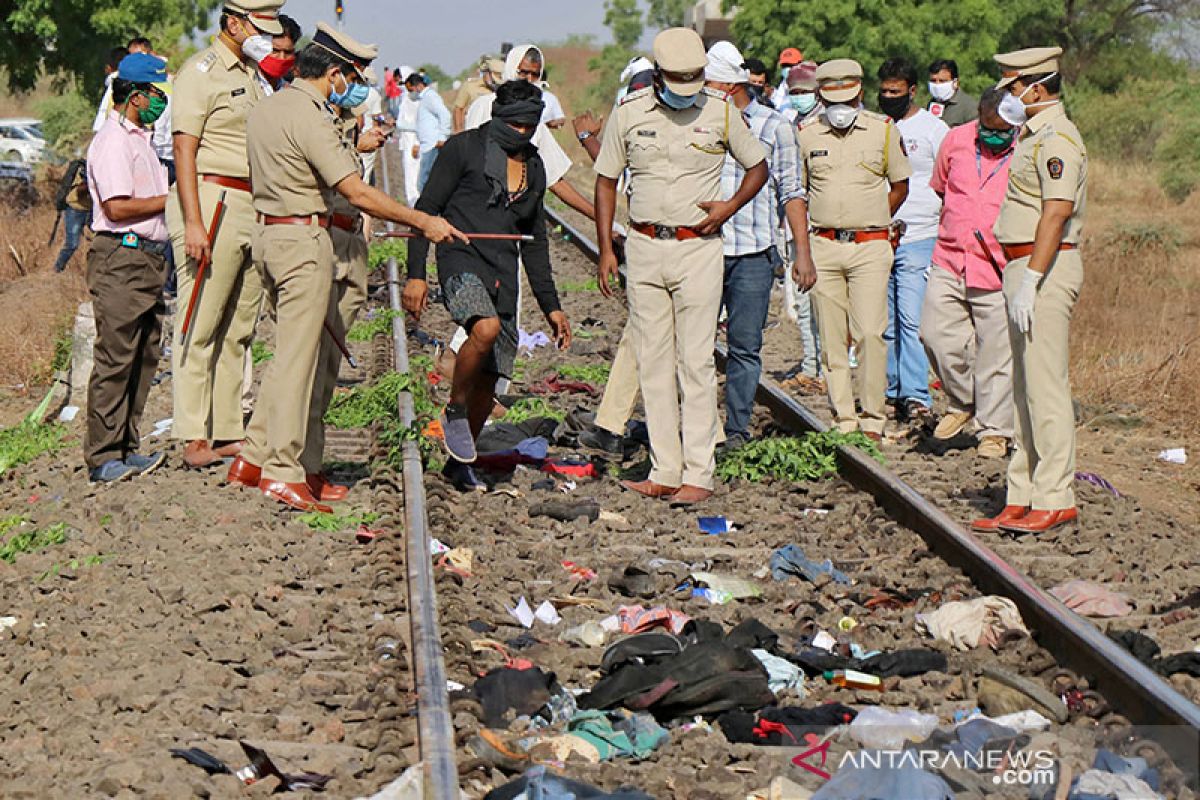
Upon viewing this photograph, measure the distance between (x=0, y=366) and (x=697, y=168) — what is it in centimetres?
764

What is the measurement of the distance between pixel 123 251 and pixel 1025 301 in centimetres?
474

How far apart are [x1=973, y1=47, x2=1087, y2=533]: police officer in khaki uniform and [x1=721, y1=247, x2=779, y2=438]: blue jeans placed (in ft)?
6.57

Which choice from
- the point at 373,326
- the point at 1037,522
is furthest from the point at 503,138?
the point at 373,326

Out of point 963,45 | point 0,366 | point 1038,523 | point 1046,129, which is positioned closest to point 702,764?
point 1038,523

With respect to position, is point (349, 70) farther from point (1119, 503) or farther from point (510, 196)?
point (1119, 503)

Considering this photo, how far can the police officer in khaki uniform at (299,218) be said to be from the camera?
8.34 metres

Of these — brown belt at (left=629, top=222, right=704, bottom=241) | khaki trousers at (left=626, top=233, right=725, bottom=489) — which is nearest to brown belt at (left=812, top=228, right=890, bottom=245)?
khaki trousers at (left=626, top=233, right=725, bottom=489)

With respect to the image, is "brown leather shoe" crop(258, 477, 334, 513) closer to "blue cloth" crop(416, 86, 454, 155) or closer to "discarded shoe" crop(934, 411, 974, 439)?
"discarded shoe" crop(934, 411, 974, 439)

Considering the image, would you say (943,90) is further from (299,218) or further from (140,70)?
(140,70)

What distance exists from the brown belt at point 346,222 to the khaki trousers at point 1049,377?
3.36 m

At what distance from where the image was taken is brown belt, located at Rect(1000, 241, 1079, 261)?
839cm

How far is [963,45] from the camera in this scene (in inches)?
1690

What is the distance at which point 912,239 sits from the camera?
38.7ft

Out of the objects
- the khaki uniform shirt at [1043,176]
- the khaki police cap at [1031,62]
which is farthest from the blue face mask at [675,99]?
the khaki uniform shirt at [1043,176]
